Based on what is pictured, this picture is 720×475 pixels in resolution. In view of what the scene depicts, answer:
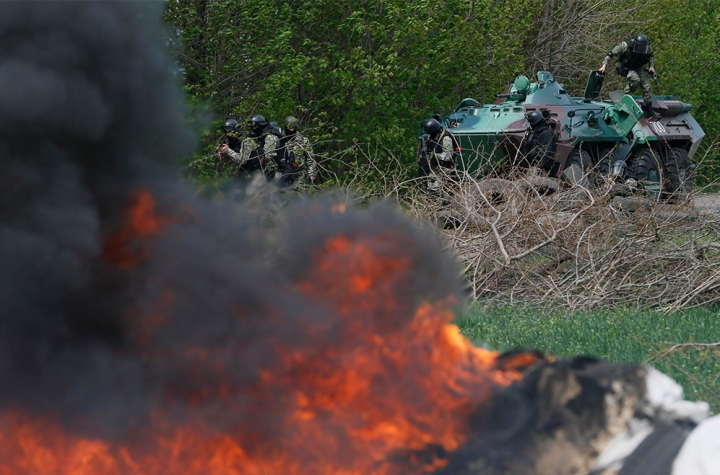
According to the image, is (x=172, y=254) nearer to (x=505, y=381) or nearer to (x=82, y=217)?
(x=82, y=217)

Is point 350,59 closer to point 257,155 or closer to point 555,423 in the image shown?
point 257,155

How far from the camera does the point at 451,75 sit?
19.0 metres

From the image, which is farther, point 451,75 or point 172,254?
point 451,75

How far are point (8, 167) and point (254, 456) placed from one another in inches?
52.4

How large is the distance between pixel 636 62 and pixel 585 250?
9154mm

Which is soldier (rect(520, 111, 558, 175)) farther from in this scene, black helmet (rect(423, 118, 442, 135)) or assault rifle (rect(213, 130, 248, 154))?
assault rifle (rect(213, 130, 248, 154))

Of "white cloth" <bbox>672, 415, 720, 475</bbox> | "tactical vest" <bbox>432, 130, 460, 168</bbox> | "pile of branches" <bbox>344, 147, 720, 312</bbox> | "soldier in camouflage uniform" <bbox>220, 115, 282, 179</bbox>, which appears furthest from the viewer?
"tactical vest" <bbox>432, 130, 460, 168</bbox>

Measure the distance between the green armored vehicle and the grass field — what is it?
277 inches

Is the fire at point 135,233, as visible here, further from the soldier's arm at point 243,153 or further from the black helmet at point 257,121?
the black helmet at point 257,121

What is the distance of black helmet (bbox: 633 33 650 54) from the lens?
1616 centimetres

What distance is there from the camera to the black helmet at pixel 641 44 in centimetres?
1616

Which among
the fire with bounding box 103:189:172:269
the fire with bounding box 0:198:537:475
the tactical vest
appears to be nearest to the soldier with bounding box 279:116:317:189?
the tactical vest

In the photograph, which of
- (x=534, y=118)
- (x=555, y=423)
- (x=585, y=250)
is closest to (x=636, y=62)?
(x=534, y=118)

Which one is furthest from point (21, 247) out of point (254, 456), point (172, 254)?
point (254, 456)
